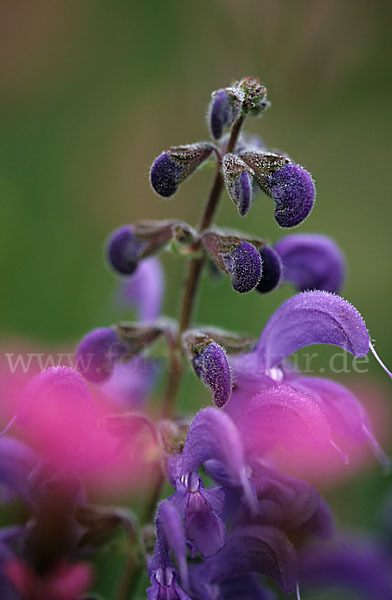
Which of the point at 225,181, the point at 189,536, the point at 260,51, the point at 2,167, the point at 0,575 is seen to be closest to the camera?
the point at 189,536

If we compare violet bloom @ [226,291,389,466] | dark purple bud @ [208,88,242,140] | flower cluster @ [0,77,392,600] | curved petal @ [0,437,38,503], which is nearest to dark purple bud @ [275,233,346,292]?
flower cluster @ [0,77,392,600]

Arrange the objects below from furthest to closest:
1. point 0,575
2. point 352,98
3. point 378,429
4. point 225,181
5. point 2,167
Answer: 1. point 352,98
2. point 2,167
3. point 378,429
4. point 0,575
5. point 225,181

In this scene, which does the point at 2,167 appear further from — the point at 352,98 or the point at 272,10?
the point at 352,98

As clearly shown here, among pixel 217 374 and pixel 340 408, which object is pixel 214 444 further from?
pixel 340 408

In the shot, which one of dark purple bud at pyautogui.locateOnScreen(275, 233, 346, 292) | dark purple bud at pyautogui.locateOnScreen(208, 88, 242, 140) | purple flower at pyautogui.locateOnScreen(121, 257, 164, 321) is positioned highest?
dark purple bud at pyautogui.locateOnScreen(208, 88, 242, 140)

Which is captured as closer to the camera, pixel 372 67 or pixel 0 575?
pixel 0 575

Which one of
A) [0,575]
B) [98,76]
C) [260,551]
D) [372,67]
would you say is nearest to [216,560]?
[260,551]

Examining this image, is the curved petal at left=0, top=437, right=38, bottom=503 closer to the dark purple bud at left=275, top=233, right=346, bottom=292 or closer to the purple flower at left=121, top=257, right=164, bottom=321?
the purple flower at left=121, top=257, right=164, bottom=321
